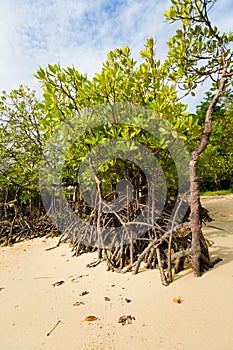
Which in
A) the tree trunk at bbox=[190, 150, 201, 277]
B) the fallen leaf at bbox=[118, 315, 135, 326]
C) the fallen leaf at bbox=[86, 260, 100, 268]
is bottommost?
the fallen leaf at bbox=[86, 260, 100, 268]

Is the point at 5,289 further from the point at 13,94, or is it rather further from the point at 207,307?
the point at 13,94

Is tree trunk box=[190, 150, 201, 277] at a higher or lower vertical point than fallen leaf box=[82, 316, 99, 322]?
higher

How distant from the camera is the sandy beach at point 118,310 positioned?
1.51 m

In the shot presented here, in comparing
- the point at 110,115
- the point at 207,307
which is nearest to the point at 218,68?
the point at 110,115

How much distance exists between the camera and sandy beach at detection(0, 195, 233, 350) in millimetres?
1506

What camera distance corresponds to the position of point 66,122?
8.06ft

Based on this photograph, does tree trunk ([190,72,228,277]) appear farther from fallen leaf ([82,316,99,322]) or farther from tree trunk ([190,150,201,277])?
fallen leaf ([82,316,99,322])

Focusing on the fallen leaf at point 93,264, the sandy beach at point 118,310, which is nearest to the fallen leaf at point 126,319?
the sandy beach at point 118,310

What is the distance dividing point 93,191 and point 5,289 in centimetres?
222

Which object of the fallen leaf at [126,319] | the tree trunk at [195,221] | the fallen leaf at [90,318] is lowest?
the fallen leaf at [90,318]

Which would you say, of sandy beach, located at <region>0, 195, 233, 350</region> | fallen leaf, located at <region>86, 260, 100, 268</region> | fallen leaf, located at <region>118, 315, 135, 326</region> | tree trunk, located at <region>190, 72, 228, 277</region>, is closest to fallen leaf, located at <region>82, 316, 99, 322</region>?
sandy beach, located at <region>0, 195, 233, 350</region>

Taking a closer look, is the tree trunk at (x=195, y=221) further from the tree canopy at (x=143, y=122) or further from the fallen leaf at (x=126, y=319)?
the fallen leaf at (x=126, y=319)

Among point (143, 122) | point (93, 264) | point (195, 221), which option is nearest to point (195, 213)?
point (195, 221)

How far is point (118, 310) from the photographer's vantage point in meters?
1.88
